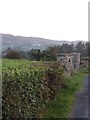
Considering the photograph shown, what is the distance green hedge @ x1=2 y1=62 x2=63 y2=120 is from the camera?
6930 mm

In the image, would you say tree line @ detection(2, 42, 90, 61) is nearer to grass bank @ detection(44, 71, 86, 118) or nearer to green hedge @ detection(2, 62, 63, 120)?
grass bank @ detection(44, 71, 86, 118)

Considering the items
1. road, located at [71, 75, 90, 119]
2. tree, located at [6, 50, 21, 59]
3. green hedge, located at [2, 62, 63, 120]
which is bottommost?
road, located at [71, 75, 90, 119]

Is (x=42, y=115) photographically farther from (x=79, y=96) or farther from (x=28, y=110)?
(x=79, y=96)

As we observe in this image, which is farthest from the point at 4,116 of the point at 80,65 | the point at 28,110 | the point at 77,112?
the point at 80,65

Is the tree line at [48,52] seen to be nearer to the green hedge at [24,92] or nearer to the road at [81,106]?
the road at [81,106]

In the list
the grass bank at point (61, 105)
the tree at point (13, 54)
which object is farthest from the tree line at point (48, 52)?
the grass bank at point (61, 105)

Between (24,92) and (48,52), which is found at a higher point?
(48,52)

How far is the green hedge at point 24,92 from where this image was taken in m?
6.93

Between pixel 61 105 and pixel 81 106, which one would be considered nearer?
pixel 61 105

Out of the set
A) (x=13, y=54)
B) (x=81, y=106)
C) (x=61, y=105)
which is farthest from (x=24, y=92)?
(x=13, y=54)

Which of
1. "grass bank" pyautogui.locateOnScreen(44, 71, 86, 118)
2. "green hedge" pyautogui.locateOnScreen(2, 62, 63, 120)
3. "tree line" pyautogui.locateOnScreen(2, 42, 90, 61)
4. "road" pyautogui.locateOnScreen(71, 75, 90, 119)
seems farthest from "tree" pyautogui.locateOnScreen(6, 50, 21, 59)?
"green hedge" pyautogui.locateOnScreen(2, 62, 63, 120)

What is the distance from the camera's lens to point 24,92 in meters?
7.86

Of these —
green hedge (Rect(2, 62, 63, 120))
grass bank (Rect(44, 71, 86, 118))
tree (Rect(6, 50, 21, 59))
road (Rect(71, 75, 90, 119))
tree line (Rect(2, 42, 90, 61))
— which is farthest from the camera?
tree line (Rect(2, 42, 90, 61))

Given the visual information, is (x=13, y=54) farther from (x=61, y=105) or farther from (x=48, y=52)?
(x=61, y=105)
